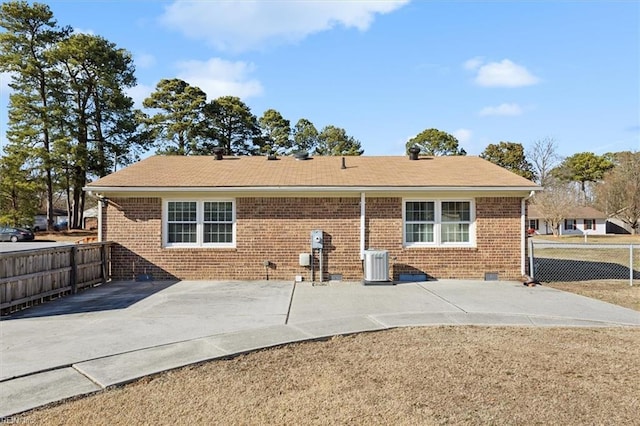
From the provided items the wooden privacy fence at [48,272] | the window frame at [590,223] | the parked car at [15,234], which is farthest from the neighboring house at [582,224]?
the wooden privacy fence at [48,272]

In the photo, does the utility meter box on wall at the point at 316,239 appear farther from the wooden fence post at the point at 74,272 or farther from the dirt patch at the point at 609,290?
the dirt patch at the point at 609,290

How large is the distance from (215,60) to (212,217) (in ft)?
20.1

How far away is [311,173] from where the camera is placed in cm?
1357

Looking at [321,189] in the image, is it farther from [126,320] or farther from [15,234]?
[15,234]

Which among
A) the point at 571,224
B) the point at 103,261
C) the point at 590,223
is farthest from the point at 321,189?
the point at 590,223

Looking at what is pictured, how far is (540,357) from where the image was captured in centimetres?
557

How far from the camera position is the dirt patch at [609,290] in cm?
934

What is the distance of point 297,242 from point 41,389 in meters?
8.17

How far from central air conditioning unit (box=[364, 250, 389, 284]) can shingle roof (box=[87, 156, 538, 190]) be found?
200 centimetres

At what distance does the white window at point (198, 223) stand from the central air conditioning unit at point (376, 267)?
3911mm

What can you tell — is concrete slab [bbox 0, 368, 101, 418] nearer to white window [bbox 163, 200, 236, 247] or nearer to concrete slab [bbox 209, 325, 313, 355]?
concrete slab [bbox 209, 325, 313, 355]

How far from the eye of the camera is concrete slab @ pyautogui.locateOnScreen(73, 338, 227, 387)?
472 centimetres

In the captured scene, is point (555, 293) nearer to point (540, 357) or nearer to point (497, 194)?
point (497, 194)

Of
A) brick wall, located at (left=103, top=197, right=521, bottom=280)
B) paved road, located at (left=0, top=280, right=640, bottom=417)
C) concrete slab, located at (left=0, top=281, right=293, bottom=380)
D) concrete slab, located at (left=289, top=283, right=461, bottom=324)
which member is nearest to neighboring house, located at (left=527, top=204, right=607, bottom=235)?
brick wall, located at (left=103, top=197, right=521, bottom=280)
